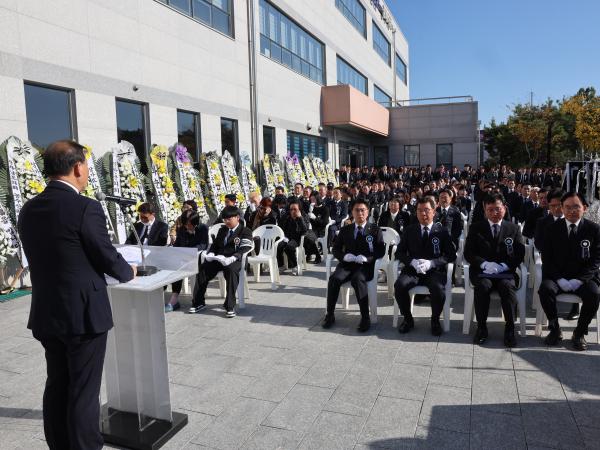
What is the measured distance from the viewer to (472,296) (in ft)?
16.2

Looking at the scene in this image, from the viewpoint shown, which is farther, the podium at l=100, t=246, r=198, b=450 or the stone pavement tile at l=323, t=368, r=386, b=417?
the stone pavement tile at l=323, t=368, r=386, b=417

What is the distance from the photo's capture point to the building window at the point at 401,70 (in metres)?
36.8

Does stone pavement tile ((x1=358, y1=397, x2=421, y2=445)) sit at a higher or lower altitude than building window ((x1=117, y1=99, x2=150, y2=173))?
lower

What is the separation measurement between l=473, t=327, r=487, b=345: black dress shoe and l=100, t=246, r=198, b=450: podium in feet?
9.74

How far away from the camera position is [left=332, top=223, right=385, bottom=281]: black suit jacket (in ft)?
18.1

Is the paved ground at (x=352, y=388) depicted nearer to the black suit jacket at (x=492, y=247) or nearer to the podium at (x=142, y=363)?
the podium at (x=142, y=363)

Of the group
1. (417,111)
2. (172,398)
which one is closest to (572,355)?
(172,398)

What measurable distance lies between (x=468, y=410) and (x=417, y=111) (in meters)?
26.7

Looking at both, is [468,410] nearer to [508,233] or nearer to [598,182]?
[508,233]

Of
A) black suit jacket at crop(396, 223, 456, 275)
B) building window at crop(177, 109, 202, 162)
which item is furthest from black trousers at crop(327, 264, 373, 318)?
building window at crop(177, 109, 202, 162)

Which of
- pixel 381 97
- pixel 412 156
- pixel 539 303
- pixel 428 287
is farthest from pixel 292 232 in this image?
pixel 381 97

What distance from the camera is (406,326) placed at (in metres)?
5.00

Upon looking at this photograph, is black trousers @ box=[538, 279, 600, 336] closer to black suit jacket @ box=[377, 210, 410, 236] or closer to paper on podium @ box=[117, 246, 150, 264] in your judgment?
black suit jacket @ box=[377, 210, 410, 236]

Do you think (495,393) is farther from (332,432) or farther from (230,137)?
(230,137)
